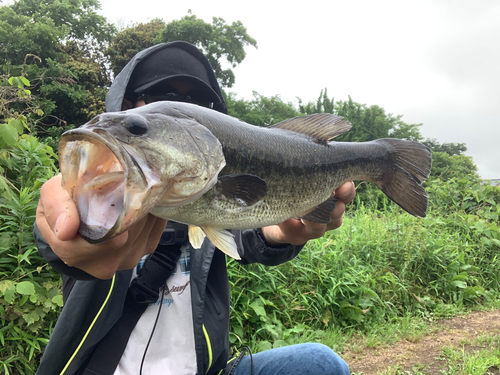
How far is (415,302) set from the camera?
5.21m

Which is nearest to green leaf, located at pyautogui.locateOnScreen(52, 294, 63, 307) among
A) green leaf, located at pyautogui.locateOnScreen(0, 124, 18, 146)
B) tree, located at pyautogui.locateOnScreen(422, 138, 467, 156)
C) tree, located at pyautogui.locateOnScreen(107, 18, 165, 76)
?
green leaf, located at pyautogui.locateOnScreen(0, 124, 18, 146)

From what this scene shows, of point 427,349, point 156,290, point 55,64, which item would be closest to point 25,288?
point 156,290

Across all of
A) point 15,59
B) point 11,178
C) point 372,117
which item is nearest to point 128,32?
point 15,59

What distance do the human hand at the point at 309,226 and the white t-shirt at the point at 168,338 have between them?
28.0 inches

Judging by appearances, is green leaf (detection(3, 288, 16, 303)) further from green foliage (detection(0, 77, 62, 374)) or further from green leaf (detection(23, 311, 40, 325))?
green leaf (detection(23, 311, 40, 325))

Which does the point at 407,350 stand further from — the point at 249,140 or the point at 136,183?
the point at 136,183

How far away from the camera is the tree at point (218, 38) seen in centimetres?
2061

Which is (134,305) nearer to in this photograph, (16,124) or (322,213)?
(322,213)

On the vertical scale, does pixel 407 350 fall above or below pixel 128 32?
below

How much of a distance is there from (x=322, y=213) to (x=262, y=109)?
22.8 m

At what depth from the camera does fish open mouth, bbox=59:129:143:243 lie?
90cm

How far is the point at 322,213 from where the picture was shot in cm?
182

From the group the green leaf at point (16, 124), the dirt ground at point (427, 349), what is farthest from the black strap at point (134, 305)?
the dirt ground at point (427, 349)

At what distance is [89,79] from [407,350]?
1785 cm
